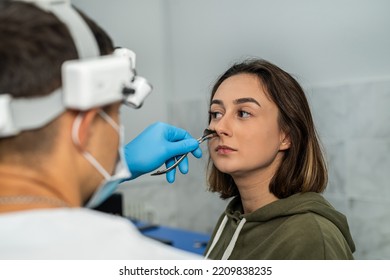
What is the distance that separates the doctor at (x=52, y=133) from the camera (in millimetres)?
587

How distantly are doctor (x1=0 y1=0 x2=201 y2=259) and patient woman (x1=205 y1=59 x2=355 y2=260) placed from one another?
0.58 meters

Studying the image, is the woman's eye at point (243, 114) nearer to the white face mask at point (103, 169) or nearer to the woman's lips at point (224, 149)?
the woman's lips at point (224, 149)

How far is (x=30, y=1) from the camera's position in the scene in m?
0.67

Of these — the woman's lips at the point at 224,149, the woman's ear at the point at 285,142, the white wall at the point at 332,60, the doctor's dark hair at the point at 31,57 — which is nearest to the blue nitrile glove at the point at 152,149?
the woman's lips at the point at 224,149

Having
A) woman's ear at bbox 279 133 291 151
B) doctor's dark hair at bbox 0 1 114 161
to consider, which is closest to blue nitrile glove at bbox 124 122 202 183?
woman's ear at bbox 279 133 291 151

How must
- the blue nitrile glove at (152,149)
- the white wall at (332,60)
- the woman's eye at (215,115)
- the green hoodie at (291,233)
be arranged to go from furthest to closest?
1. the white wall at (332,60)
2. the woman's eye at (215,115)
3. the blue nitrile glove at (152,149)
4. the green hoodie at (291,233)

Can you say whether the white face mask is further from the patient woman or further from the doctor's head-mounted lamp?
the patient woman

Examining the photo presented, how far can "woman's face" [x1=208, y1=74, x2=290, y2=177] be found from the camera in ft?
4.02

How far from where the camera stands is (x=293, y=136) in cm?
127

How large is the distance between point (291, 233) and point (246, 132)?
0.92ft

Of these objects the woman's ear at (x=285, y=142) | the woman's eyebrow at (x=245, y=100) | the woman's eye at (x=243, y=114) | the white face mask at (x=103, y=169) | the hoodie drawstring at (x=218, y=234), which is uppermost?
the white face mask at (x=103, y=169)

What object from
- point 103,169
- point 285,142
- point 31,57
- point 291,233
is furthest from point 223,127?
point 31,57

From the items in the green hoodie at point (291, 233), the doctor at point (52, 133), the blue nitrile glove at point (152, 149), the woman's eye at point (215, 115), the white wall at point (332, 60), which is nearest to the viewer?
the doctor at point (52, 133)
